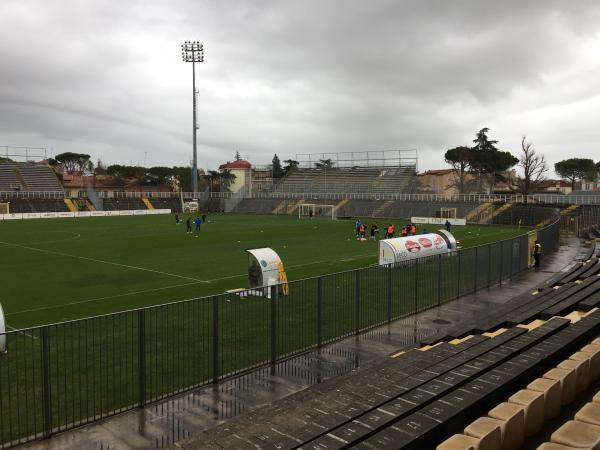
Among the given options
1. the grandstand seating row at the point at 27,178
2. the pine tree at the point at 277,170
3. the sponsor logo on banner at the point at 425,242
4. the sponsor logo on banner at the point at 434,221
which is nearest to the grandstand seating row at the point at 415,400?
the sponsor logo on banner at the point at 425,242

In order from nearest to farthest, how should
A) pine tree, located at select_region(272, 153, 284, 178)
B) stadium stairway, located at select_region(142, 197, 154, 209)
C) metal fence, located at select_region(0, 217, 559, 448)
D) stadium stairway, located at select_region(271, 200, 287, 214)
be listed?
1. metal fence, located at select_region(0, 217, 559, 448)
2. stadium stairway, located at select_region(271, 200, 287, 214)
3. stadium stairway, located at select_region(142, 197, 154, 209)
4. pine tree, located at select_region(272, 153, 284, 178)

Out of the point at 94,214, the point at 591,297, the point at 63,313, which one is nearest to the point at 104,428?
the point at 63,313

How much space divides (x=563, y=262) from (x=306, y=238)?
18893 millimetres

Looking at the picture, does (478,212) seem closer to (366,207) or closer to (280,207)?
(366,207)

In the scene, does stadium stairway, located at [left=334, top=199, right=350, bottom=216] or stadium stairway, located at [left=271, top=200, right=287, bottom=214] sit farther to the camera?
stadium stairway, located at [left=271, top=200, right=287, bottom=214]

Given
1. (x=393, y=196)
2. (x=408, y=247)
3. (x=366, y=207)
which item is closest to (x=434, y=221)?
(x=366, y=207)

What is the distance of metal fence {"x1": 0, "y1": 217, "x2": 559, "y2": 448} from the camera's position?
26.8ft

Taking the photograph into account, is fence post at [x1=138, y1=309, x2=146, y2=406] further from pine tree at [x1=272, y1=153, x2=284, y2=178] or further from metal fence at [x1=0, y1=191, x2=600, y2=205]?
pine tree at [x1=272, y1=153, x2=284, y2=178]

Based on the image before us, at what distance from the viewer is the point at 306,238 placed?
129ft

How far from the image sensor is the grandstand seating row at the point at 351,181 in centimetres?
8731

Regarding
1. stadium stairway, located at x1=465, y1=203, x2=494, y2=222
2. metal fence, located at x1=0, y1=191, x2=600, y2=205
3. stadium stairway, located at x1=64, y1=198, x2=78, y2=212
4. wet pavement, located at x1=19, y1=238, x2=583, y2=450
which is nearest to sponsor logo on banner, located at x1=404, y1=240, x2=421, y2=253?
wet pavement, located at x1=19, y1=238, x2=583, y2=450

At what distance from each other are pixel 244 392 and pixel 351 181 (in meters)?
86.4

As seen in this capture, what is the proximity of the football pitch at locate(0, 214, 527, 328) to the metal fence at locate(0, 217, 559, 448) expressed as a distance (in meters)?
3.81

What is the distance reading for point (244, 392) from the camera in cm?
910
